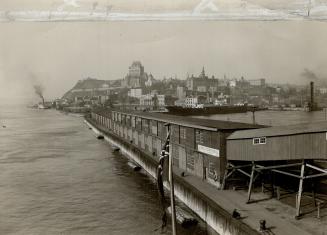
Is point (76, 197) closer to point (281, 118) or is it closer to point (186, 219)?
point (186, 219)

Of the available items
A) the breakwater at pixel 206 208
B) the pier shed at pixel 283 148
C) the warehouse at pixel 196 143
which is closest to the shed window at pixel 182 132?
the warehouse at pixel 196 143

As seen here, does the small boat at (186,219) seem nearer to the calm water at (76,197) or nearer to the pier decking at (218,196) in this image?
the calm water at (76,197)

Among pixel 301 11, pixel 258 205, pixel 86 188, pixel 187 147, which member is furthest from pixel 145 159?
pixel 301 11

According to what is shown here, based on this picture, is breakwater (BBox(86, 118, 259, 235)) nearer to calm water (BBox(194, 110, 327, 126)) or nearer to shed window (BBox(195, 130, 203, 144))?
shed window (BBox(195, 130, 203, 144))

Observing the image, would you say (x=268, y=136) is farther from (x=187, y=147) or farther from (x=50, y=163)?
(x=50, y=163)

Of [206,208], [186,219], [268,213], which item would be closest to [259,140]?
[268,213]

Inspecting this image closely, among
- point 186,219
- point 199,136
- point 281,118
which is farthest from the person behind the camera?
point 281,118
